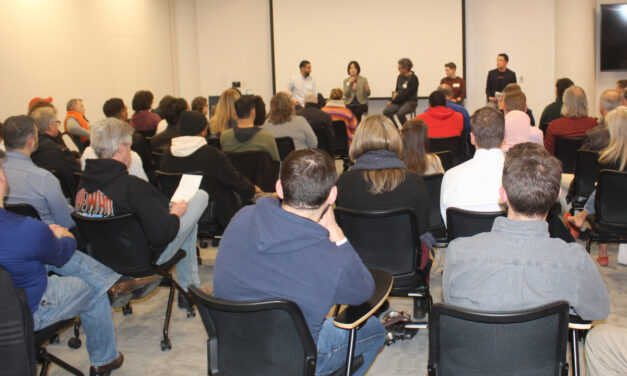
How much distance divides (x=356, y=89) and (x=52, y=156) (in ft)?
22.8

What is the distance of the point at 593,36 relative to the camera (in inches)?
401

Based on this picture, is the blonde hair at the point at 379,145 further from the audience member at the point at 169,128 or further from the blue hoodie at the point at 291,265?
the audience member at the point at 169,128

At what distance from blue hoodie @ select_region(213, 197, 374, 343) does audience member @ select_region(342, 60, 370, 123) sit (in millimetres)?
8914

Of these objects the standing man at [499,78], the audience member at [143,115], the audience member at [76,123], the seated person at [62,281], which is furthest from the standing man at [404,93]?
the seated person at [62,281]

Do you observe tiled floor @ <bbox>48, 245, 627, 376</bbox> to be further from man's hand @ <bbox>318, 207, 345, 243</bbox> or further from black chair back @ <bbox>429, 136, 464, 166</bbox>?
black chair back @ <bbox>429, 136, 464, 166</bbox>

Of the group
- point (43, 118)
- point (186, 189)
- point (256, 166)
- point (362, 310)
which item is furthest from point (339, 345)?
point (43, 118)

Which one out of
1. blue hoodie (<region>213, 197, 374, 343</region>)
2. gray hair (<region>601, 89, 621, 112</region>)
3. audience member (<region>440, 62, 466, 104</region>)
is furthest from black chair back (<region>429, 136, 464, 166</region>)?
audience member (<region>440, 62, 466, 104</region>)

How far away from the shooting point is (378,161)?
3105 mm

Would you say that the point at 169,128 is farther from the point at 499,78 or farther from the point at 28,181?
the point at 499,78

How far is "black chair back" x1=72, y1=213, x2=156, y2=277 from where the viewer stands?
3066mm

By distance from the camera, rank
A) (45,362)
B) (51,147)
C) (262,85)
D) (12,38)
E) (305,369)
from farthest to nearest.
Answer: (262,85)
(12,38)
(51,147)
(45,362)
(305,369)

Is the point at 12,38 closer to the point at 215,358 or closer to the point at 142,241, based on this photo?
the point at 142,241

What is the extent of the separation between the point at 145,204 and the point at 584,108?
13.8 ft

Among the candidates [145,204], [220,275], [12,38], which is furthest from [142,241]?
[12,38]
